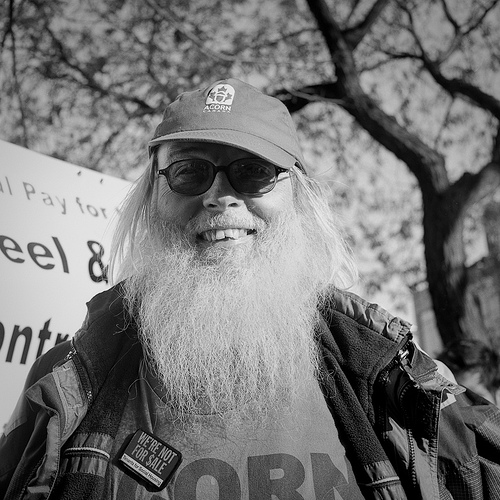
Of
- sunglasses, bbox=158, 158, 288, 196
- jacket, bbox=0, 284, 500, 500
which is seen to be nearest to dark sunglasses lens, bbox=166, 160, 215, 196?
sunglasses, bbox=158, 158, 288, 196

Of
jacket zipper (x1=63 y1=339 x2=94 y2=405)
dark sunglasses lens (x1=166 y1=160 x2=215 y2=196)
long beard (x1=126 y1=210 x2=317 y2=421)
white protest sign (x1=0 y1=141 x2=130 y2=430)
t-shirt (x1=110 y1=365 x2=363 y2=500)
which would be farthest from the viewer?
white protest sign (x1=0 y1=141 x2=130 y2=430)

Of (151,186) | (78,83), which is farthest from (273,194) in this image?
(78,83)

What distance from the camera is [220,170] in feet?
5.98

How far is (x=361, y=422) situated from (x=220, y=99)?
3.54 feet

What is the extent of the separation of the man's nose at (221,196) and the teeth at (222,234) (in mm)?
71

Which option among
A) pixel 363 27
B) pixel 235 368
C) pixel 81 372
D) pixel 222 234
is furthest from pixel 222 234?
pixel 363 27

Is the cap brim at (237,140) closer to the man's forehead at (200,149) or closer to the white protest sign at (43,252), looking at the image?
the man's forehead at (200,149)

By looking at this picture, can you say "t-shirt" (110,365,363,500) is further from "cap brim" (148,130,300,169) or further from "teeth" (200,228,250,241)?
"cap brim" (148,130,300,169)

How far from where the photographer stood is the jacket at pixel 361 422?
143 centimetres

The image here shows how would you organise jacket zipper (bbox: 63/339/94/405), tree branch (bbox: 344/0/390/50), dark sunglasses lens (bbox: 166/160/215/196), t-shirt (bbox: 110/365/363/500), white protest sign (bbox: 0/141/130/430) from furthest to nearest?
tree branch (bbox: 344/0/390/50) < white protest sign (bbox: 0/141/130/430) < dark sunglasses lens (bbox: 166/160/215/196) < jacket zipper (bbox: 63/339/94/405) < t-shirt (bbox: 110/365/363/500)

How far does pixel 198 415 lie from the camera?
1581 millimetres

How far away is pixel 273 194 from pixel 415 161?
17.5 feet

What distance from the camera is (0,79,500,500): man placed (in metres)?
1.45

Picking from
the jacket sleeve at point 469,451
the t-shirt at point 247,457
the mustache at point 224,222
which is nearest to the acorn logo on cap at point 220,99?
the mustache at point 224,222
